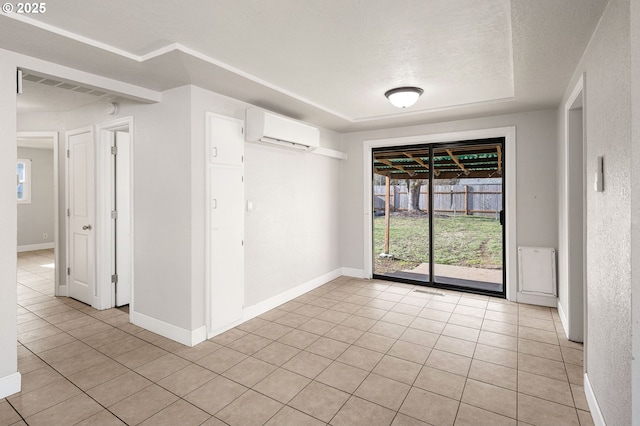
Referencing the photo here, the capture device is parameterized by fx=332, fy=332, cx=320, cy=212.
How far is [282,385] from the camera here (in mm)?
2424

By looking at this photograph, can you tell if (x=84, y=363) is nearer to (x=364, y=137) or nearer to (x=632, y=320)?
(x=632, y=320)

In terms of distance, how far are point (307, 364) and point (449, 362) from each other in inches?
46.1

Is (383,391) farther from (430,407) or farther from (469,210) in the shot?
(469,210)

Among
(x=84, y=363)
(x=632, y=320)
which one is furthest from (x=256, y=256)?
(x=632, y=320)

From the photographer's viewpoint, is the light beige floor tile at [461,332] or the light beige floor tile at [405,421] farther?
the light beige floor tile at [461,332]

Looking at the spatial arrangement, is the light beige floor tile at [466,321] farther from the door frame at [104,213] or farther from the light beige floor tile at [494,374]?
the door frame at [104,213]

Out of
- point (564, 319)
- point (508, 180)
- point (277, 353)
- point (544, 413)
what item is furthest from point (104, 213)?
point (564, 319)

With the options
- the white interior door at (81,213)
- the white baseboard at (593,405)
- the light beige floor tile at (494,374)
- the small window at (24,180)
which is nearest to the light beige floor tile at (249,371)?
the light beige floor tile at (494,374)

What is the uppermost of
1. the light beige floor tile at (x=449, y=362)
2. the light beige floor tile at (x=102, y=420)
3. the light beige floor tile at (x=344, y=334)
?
the light beige floor tile at (x=344, y=334)

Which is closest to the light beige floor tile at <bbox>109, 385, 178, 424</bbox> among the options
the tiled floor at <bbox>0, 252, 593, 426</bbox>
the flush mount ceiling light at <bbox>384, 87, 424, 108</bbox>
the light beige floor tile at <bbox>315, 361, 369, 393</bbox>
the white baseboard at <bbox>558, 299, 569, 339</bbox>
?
the tiled floor at <bbox>0, 252, 593, 426</bbox>

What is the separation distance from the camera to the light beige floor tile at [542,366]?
2539mm

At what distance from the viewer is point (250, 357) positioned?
2.84 metres

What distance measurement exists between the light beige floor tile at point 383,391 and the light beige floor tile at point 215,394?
2.81 ft

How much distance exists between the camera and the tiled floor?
2100mm
